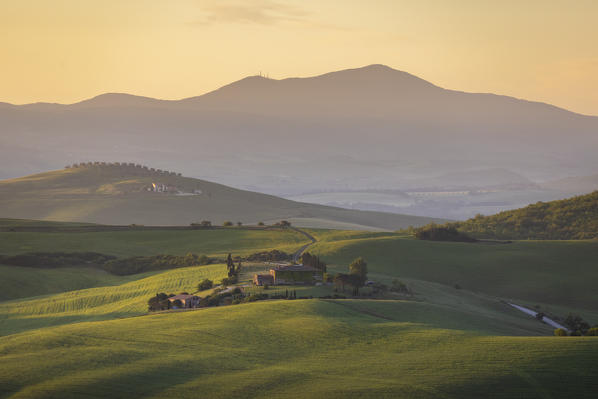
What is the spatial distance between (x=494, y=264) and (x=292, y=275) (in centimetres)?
3109

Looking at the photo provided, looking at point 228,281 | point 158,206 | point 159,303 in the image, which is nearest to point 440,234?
point 228,281

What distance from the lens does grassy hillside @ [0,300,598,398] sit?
30328 millimetres

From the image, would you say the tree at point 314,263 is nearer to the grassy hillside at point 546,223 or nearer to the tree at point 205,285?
the tree at point 205,285

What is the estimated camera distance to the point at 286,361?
35.1 m

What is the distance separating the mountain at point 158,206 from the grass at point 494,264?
176ft

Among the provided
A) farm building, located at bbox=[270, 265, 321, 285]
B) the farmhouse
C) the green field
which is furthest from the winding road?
the farmhouse

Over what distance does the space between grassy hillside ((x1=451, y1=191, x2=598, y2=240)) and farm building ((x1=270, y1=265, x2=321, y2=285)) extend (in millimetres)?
53385

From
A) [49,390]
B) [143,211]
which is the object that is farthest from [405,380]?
[143,211]

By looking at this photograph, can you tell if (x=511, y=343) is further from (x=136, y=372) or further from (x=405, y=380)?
(x=136, y=372)

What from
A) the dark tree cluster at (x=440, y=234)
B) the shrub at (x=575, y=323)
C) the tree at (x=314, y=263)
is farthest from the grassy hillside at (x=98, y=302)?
the dark tree cluster at (x=440, y=234)

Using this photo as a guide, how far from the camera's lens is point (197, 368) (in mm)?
33125

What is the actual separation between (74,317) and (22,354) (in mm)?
24192

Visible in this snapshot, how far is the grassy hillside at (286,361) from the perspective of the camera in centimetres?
3033

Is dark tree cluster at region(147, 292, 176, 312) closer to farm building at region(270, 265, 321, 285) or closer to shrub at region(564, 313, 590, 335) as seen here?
farm building at region(270, 265, 321, 285)
